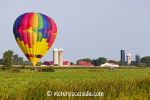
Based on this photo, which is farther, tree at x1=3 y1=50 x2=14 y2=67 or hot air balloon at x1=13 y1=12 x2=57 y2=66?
tree at x1=3 y1=50 x2=14 y2=67

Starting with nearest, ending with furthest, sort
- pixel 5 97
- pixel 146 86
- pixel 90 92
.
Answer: pixel 5 97, pixel 90 92, pixel 146 86

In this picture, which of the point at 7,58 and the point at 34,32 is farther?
the point at 7,58

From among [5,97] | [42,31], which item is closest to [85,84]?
[5,97]

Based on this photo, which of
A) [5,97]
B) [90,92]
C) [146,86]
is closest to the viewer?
Answer: [5,97]

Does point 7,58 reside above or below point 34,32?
below

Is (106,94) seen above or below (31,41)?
below

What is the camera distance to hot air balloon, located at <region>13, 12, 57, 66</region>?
60375 millimetres

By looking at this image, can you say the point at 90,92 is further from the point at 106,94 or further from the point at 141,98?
the point at 141,98

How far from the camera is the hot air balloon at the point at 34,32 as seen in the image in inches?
2377

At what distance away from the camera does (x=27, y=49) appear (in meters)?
61.3

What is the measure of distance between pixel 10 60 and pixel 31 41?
6416 cm

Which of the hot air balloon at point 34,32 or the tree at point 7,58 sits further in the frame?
the tree at point 7,58

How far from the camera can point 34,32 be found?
2391 inches

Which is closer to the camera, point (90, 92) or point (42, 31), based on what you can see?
point (90, 92)
